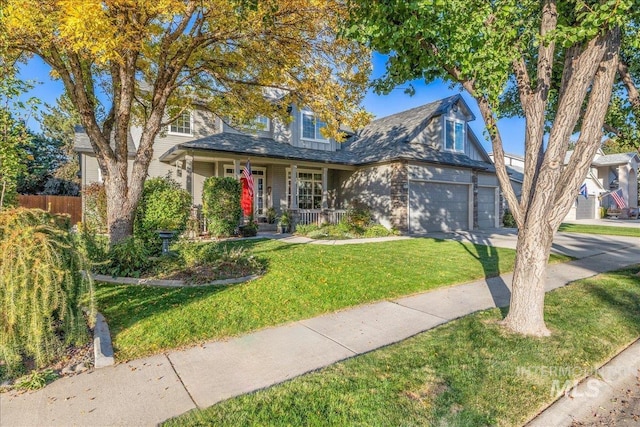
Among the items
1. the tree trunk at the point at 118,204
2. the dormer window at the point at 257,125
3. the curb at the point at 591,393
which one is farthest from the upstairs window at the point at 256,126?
the curb at the point at 591,393

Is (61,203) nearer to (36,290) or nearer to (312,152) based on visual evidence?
(312,152)

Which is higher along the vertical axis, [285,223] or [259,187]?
[259,187]

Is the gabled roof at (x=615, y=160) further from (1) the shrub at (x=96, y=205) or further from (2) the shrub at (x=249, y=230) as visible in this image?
(1) the shrub at (x=96, y=205)

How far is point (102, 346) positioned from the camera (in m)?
3.55

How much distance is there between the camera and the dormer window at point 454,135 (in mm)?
17078

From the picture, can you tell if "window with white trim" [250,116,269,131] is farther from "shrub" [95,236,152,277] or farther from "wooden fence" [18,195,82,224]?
"wooden fence" [18,195,82,224]

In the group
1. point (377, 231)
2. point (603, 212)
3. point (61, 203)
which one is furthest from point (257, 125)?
point (603, 212)

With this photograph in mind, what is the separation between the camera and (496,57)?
388 centimetres

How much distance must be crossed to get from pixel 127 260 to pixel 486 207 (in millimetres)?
17649

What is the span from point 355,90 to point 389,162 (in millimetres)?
6613

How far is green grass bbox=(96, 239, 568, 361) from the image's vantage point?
13.3ft

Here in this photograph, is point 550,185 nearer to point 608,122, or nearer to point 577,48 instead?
point 577,48

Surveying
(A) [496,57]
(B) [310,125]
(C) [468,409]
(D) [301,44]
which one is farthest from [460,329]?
(B) [310,125]

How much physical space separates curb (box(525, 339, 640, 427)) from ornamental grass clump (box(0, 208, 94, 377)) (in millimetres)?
4288
